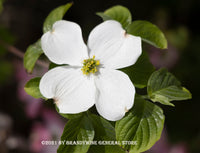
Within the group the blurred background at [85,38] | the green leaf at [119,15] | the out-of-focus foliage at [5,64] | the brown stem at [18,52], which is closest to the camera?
the green leaf at [119,15]

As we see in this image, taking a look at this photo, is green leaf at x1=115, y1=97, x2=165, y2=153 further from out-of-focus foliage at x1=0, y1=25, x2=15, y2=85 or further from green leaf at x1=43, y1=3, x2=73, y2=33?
out-of-focus foliage at x1=0, y1=25, x2=15, y2=85

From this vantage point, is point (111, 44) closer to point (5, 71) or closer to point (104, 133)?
point (104, 133)

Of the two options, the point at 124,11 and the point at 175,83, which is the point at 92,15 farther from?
the point at 175,83

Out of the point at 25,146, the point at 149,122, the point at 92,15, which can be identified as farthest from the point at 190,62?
the point at 25,146

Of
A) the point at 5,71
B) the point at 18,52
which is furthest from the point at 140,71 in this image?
the point at 5,71

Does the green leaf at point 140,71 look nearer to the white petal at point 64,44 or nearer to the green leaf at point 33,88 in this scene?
the white petal at point 64,44

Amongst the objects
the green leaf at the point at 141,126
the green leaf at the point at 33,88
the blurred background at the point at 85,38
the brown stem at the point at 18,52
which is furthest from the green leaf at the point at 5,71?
the green leaf at the point at 141,126
